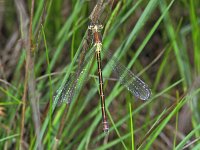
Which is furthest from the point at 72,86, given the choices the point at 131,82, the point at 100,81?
the point at 131,82

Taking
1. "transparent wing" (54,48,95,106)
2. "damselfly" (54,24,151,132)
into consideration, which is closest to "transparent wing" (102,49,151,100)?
"damselfly" (54,24,151,132)

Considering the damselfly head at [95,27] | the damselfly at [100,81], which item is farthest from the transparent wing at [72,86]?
the damselfly head at [95,27]

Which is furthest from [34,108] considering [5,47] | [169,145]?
[5,47]

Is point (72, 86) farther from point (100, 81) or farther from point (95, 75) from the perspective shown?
point (95, 75)

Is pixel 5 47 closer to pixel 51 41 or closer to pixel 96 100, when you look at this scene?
pixel 51 41

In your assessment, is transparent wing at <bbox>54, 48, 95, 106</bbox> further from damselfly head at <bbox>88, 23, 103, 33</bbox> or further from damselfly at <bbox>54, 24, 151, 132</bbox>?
damselfly head at <bbox>88, 23, 103, 33</bbox>
